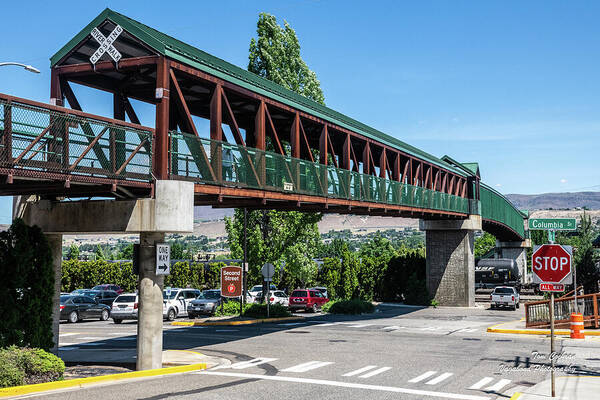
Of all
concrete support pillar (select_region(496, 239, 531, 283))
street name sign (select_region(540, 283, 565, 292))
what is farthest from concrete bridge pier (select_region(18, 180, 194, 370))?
concrete support pillar (select_region(496, 239, 531, 283))

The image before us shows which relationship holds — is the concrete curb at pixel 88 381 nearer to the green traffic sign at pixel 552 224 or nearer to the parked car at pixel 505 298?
the green traffic sign at pixel 552 224

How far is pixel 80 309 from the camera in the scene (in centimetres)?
3756

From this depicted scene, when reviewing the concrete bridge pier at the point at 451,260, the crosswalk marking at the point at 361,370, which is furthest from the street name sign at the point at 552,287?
the concrete bridge pier at the point at 451,260

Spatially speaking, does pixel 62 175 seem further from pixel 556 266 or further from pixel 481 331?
pixel 481 331

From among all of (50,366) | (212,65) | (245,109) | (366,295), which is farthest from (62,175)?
(366,295)

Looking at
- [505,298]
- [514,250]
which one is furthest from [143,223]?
[514,250]

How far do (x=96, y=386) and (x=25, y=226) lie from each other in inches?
206

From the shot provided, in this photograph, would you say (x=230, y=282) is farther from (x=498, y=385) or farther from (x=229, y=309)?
(x=498, y=385)

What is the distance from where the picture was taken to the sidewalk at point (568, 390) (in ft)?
43.7

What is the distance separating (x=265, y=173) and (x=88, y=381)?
9792mm

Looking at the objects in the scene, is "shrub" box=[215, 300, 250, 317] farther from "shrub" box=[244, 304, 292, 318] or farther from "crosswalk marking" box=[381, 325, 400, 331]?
"crosswalk marking" box=[381, 325, 400, 331]

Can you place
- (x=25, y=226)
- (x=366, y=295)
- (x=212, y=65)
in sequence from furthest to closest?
(x=366, y=295) → (x=212, y=65) → (x=25, y=226)

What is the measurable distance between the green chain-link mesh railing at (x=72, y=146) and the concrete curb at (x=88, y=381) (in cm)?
490

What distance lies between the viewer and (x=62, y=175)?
1444 centimetres
